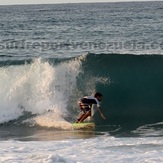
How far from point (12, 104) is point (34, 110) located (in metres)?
1.00

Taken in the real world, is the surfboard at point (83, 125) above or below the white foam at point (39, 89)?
below

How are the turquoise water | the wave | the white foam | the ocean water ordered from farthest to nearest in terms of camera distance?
the white foam, the wave, the turquoise water, the ocean water

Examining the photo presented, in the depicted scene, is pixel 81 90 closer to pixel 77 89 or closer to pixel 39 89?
pixel 77 89

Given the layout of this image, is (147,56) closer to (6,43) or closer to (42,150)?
(42,150)

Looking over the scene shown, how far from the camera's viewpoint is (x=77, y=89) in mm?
17922

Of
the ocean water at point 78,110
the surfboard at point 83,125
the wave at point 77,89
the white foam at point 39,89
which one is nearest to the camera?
the ocean water at point 78,110

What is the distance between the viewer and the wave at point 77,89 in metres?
17.1

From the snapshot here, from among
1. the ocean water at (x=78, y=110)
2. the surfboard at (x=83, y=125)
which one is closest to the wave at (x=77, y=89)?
the ocean water at (x=78, y=110)

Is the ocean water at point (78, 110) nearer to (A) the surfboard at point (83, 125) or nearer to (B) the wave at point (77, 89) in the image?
(B) the wave at point (77, 89)

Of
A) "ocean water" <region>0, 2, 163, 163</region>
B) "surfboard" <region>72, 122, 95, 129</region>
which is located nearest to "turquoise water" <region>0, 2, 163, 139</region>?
"ocean water" <region>0, 2, 163, 163</region>

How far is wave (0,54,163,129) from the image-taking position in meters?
17.1

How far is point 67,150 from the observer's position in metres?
11.6

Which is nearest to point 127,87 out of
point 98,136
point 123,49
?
point 98,136

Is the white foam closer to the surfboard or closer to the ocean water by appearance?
the ocean water
